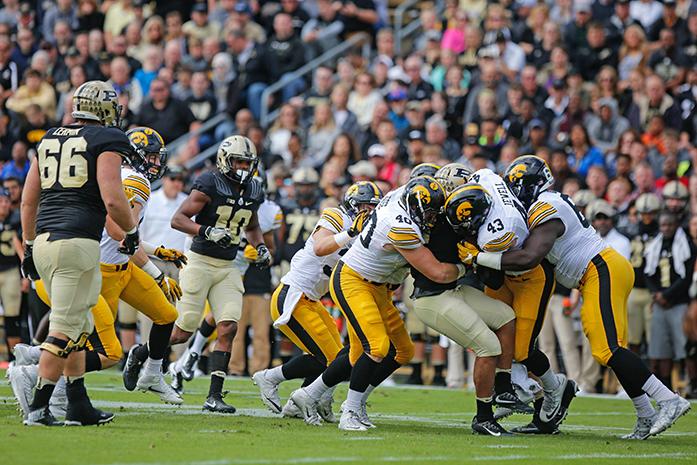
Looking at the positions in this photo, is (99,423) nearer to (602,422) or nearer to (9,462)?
(9,462)

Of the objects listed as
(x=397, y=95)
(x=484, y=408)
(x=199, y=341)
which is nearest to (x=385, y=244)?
(x=484, y=408)

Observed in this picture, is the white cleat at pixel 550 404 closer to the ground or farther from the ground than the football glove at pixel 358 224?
closer to the ground

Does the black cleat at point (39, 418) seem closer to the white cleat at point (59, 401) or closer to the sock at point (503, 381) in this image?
the white cleat at point (59, 401)

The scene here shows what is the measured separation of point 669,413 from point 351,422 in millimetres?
2020

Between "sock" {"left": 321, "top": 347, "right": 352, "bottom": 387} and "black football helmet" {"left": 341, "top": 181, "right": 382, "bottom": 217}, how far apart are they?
1072 mm

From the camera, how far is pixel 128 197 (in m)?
9.07

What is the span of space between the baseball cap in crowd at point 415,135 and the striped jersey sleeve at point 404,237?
7378 millimetres

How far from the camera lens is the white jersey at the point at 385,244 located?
7840mm

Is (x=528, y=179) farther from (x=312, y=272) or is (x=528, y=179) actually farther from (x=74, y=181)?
(x=74, y=181)

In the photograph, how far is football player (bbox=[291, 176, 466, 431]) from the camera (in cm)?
787

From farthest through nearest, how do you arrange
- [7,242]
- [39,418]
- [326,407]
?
[7,242]
[326,407]
[39,418]

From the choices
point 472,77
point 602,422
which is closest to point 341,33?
point 472,77

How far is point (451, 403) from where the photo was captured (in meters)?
11.0

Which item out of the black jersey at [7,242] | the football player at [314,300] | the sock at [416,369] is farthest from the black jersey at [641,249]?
the black jersey at [7,242]
